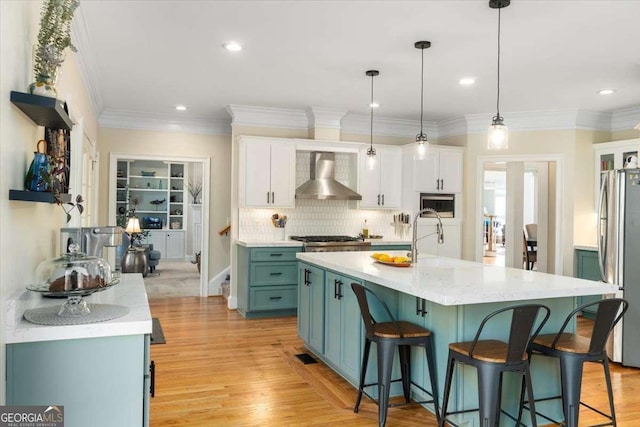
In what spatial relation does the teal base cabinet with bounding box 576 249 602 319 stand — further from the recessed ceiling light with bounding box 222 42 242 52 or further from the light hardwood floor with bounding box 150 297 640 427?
the recessed ceiling light with bounding box 222 42 242 52

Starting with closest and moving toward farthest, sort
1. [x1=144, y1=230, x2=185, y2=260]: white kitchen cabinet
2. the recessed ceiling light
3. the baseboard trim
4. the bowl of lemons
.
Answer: the bowl of lemons → the recessed ceiling light → the baseboard trim → [x1=144, y1=230, x2=185, y2=260]: white kitchen cabinet

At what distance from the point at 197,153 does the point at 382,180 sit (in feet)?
8.45

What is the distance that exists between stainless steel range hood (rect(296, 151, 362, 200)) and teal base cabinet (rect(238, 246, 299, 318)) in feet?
2.46

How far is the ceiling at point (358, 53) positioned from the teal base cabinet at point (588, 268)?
1.73 meters

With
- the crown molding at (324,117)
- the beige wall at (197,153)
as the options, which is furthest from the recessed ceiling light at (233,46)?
the beige wall at (197,153)

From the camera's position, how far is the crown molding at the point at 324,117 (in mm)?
6062

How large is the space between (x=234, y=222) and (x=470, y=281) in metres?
3.82

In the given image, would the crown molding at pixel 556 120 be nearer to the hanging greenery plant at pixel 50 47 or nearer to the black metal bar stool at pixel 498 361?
the black metal bar stool at pixel 498 361

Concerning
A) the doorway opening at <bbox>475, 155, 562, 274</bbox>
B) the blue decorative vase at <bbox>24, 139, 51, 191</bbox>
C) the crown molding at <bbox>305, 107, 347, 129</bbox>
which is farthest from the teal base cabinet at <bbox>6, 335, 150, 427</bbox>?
the doorway opening at <bbox>475, 155, 562, 274</bbox>

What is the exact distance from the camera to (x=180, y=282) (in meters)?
8.49

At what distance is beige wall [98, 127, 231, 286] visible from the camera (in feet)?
20.9

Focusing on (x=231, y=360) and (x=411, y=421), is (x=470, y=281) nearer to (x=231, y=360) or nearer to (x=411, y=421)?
(x=411, y=421)

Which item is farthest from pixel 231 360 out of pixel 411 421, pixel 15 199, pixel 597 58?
pixel 597 58

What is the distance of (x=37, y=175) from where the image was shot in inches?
79.9
